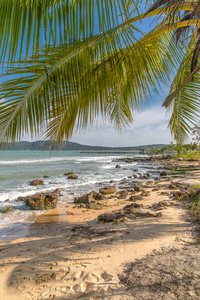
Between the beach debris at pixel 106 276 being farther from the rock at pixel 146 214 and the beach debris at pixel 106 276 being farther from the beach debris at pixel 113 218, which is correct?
the rock at pixel 146 214

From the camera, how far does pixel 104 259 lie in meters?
2.98

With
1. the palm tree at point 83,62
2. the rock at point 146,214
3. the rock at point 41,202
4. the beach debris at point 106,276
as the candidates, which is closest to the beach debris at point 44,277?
the beach debris at point 106,276

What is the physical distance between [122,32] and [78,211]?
626 cm

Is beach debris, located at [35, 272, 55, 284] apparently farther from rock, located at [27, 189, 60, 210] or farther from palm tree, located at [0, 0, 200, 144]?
rock, located at [27, 189, 60, 210]

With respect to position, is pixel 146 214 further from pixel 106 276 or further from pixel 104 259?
pixel 106 276

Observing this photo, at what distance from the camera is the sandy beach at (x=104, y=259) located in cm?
206

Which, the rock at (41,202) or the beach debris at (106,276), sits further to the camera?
the rock at (41,202)

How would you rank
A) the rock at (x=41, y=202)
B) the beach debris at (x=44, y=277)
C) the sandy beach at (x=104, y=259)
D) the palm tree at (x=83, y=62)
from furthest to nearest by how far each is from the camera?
the rock at (x=41, y=202) → the beach debris at (x=44, y=277) → the sandy beach at (x=104, y=259) → the palm tree at (x=83, y=62)

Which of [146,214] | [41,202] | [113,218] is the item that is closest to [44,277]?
[113,218]

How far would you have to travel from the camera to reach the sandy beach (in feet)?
6.75

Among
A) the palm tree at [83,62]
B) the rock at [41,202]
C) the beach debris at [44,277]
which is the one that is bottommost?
the rock at [41,202]

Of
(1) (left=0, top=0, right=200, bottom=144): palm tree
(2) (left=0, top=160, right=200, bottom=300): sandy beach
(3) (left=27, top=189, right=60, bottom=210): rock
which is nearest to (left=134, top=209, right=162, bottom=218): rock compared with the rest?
(2) (left=0, top=160, right=200, bottom=300): sandy beach

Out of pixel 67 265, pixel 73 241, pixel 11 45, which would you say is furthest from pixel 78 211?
pixel 11 45

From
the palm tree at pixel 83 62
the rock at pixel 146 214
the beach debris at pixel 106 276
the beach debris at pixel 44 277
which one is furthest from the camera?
the rock at pixel 146 214
